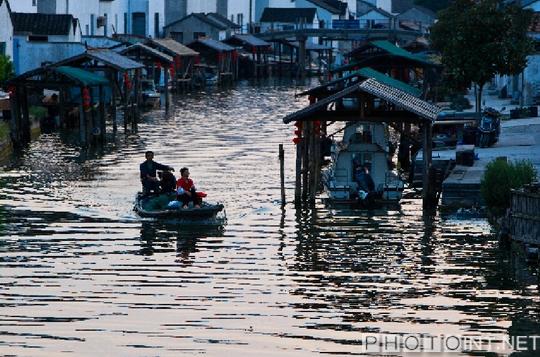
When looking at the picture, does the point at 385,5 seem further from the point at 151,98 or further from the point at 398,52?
the point at 398,52

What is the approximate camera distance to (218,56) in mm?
106062

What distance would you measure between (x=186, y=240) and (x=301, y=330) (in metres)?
Answer: 10.4

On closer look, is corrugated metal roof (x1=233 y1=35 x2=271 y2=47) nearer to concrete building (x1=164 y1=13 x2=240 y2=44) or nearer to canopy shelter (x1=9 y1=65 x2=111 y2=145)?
concrete building (x1=164 y1=13 x2=240 y2=44)

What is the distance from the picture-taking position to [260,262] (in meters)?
31.2

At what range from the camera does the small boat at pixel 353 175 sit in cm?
4003

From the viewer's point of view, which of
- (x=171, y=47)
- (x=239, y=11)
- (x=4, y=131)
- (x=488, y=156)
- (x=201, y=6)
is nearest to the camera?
(x=488, y=156)

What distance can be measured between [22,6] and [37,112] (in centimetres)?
2309

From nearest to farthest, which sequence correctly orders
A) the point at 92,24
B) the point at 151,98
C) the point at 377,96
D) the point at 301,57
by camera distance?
the point at 377,96, the point at 151,98, the point at 92,24, the point at 301,57

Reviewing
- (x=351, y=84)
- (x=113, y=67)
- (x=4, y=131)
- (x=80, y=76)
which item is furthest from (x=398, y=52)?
(x=4, y=131)

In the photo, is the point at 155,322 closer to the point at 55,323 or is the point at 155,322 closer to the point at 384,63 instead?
the point at 55,323

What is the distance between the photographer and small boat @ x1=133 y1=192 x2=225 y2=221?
36156 mm

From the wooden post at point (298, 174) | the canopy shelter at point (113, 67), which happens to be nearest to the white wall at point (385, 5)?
the canopy shelter at point (113, 67)

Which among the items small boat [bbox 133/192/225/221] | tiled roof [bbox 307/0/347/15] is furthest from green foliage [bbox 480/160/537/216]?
tiled roof [bbox 307/0/347/15]

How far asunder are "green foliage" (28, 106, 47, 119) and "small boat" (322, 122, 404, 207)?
21552 mm
